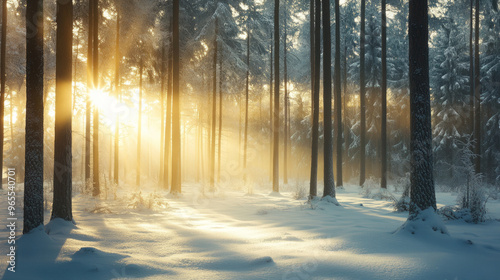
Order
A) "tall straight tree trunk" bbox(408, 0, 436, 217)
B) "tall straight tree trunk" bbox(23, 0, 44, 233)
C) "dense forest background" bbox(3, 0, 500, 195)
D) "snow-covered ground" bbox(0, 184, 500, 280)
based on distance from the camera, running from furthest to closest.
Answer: "dense forest background" bbox(3, 0, 500, 195) < "tall straight tree trunk" bbox(408, 0, 436, 217) < "tall straight tree trunk" bbox(23, 0, 44, 233) < "snow-covered ground" bbox(0, 184, 500, 280)

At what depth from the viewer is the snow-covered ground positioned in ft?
12.5

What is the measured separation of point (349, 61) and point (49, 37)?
23859 mm

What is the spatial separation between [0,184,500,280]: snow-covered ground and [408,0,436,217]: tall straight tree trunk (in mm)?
770

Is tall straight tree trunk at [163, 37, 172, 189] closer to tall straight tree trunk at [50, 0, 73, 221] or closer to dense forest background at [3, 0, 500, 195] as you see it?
dense forest background at [3, 0, 500, 195]

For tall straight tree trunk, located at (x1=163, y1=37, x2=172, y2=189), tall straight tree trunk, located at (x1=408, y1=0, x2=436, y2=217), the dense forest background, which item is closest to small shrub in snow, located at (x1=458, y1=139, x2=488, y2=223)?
tall straight tree trunk, located at (x1=408, y1=0, x2=436, y2=217)

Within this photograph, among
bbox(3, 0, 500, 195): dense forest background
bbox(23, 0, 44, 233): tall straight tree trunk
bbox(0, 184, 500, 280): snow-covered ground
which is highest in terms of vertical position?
bbox(3, 0, 500, 195): dense forest background

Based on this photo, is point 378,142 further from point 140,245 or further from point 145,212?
point 140,245

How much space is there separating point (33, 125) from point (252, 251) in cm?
422

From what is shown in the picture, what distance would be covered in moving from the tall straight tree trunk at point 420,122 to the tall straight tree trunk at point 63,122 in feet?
23.4

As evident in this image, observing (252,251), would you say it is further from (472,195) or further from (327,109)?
(327,109)

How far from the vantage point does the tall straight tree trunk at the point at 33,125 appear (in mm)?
4918

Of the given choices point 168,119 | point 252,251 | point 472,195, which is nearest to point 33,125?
point 252,251

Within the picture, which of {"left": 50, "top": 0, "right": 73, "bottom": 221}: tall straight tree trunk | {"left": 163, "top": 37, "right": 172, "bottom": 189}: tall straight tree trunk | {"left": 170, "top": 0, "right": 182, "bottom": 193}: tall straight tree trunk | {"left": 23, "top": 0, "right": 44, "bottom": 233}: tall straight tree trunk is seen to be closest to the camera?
{"left": 23, "top": 0, "right": 44, "bottom": 233}: tall straight tree trunk

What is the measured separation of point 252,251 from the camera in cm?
484
